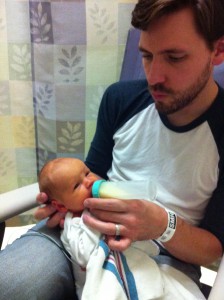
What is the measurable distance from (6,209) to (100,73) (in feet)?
2.38

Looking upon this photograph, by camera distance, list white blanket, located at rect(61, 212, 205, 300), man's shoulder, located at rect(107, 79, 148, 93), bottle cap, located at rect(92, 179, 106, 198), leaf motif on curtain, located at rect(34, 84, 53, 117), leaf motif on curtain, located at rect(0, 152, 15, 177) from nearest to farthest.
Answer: white blanket, located at rect(61, 212, 205, 300), bottle cap, located at rect(92, 179, 106, 198), man's shoulder, located at rect(107, 79, 148, 93), leaf motif on curtain, located at rect(34, 84, 53, 117), leaf motif on curtain, located at rect(0, 152, 15, 177)

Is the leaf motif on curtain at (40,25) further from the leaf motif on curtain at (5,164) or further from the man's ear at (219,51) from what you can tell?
the man's ear at (219,51)

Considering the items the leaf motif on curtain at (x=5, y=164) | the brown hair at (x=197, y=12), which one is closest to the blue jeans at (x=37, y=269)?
the brown hair at (x=197, y=12)

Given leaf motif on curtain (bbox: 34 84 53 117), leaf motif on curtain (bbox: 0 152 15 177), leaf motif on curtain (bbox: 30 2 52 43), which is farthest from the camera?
leaf motif on curtain (bbox: 0 152 15 177)

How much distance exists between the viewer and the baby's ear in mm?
885

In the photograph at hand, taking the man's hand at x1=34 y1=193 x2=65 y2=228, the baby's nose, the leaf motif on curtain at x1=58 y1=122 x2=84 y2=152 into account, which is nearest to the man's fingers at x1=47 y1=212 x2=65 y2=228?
the man's hand at x1=34 y1=193 x2=65 y2=228

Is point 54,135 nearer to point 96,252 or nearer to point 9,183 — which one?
point 9,183

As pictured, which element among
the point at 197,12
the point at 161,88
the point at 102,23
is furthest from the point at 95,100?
the point at 197,12

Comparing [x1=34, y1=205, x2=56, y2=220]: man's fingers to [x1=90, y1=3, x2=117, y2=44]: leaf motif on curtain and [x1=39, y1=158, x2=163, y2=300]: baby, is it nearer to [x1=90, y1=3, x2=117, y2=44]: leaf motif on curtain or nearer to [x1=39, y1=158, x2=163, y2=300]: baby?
[x1=39, y1=158, x2=163, y2=300]: baby

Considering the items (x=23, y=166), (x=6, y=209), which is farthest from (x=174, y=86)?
(x=23, y=166)

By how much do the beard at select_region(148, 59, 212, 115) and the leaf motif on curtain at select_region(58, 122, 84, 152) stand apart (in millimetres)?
678

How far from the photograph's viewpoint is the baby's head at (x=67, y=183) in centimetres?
84

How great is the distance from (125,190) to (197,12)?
0.43 m

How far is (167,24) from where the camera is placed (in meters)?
0.78
